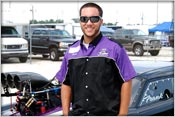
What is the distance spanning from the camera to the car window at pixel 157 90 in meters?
4.07

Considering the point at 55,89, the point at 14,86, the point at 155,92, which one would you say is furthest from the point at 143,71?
the point at 14,86

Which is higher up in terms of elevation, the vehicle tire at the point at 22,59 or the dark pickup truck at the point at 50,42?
the dark pickup truck at the point at 50,42

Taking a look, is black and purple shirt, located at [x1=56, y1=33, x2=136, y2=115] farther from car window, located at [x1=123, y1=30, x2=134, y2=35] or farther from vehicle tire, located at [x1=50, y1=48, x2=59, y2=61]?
car window, located at [x1=123, y1=30, x2=134, y2=35]

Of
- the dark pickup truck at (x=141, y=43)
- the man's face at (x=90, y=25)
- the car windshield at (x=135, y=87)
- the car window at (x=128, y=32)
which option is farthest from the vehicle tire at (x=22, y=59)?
the man's face at (x=90, y=25)

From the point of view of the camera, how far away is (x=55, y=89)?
4.66 m

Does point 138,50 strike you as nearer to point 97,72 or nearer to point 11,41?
point 11,41

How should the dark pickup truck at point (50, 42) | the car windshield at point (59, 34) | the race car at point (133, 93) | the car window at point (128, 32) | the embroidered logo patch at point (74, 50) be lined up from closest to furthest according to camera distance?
1. the embroidered logo patch at point (74, 50)
2. the race car at point (133, 93)
3. the dark pickup truck at point (50, 42)
4. the car windshield at point (59, 34)
5. the car window at point (128, 32)

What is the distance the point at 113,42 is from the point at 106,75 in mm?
257

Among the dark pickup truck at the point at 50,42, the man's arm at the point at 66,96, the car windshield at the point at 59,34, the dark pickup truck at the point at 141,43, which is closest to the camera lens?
the man's arm at the point at 66,96

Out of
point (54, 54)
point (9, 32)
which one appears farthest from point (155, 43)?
point (9, 32)

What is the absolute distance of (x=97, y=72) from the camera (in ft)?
8.57

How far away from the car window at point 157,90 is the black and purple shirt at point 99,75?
137 cm

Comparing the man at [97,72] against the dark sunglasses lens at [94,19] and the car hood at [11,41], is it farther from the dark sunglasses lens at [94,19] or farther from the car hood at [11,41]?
the car hood at [11,41]

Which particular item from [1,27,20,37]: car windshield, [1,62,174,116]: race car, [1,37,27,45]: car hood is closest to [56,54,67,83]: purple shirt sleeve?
[1,62,174,116]: race car
